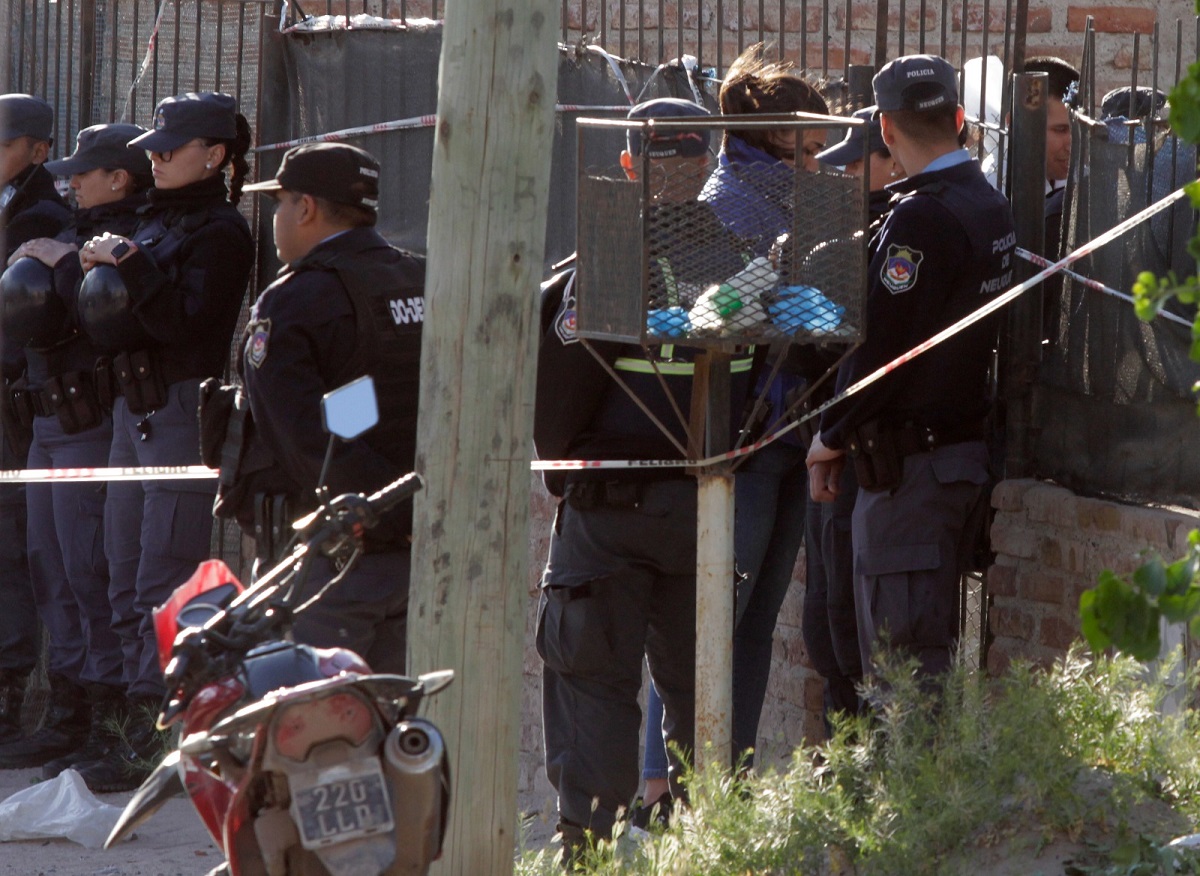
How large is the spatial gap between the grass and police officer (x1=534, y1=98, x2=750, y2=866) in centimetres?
69

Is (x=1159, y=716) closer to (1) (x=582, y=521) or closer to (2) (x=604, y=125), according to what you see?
(1) (x=582, y=521)

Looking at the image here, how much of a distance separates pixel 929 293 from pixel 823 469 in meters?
0.58

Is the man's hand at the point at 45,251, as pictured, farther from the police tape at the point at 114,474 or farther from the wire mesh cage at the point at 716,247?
the wire mesh cage at the point at 716,247

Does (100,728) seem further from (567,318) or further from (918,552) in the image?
(918,552)

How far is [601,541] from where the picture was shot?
175 inches

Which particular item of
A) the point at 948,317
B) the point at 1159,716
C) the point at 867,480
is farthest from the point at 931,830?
the point at 948,317

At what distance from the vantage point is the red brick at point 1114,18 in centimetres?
908

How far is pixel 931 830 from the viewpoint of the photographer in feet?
11.3

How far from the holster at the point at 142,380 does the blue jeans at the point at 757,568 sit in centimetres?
217

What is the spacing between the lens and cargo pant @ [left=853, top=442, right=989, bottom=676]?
4484mm

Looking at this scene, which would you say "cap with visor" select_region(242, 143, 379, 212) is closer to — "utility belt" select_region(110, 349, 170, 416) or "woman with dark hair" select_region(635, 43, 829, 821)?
"woman with dark hair" select_region(635, 43, 829, 821)

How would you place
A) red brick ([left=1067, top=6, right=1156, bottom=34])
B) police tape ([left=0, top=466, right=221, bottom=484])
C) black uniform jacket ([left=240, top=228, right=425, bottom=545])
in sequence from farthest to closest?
red brick ([left=1067, top=6, right=1156, bottom=34]) < police tape ([left=0, top=466, right=221, bottom=484]) < black uniform jacket ([left=240, top=228, right=425, bottom=545])

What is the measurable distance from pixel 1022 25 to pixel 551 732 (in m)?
2.65

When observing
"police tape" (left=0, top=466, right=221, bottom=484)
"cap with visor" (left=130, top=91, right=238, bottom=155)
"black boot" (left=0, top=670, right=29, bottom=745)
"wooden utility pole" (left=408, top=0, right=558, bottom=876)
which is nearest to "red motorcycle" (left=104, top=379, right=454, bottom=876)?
"wooden utility pole" (left=408, top=0, right=558, bottom=876)
